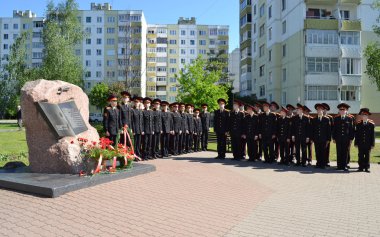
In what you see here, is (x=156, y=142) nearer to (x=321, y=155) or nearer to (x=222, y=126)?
(x=222, y=126)

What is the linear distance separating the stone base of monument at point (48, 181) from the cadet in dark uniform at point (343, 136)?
662 centimetres

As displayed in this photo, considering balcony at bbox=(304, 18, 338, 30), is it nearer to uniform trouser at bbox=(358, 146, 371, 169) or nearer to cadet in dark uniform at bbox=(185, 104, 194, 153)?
cadet in dark uniform at bbox=(185, 104, 194, 153)

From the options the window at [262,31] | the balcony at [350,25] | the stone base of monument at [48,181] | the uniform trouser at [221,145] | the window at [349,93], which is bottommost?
the stone base of monument at [48,181]

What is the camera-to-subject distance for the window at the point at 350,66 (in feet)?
121

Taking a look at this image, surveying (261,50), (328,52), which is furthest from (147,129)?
(261,50)

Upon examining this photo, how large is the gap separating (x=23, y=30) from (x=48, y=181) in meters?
80.5

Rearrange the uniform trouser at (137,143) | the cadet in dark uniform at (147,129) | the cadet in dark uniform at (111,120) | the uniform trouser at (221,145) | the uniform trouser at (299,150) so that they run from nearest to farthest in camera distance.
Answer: the cadet in dark uniform at (111,120)
the uniform trouser at (299,150)
the uniform trouser at (137,143)
the cadet in dark uniform at (147,129)
the uniform trouser at (221,145)

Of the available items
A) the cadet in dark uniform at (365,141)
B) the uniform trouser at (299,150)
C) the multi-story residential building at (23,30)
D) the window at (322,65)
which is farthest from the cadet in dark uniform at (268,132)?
the multi-story residential building at (23,30)

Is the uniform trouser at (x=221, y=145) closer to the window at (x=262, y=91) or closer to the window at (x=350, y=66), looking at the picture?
the window at (x=350, y=66)

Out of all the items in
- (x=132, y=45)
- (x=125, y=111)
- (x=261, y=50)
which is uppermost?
(x=132, y=45)

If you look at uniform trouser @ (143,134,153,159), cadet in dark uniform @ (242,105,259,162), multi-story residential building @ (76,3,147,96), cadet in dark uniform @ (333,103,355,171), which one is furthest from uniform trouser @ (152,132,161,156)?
multi-story residential building @ (76,3,147,96)

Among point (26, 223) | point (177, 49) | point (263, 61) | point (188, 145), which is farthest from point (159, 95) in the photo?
point (26, 223)

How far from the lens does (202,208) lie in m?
6.68

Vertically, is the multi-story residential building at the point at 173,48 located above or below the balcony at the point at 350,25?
above
